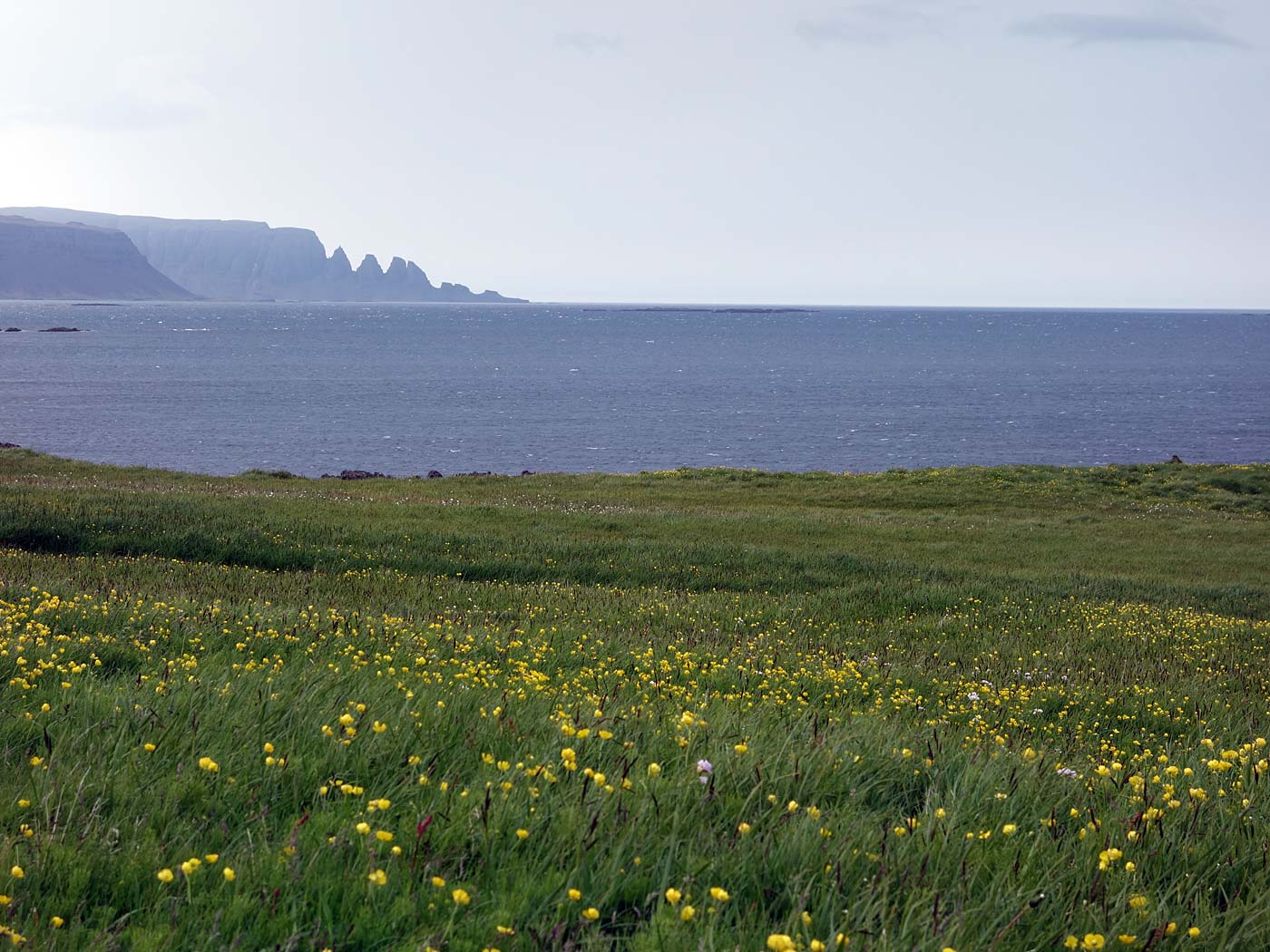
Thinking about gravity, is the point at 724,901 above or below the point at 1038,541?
above

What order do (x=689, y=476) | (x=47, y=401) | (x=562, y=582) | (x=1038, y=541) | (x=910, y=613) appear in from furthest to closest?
(x=47, y=401) → (x=689, y=476) → (x=1038, y=541) → (x=562, y=582) → (x=910, y=613)

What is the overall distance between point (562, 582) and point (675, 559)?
11.9 feet

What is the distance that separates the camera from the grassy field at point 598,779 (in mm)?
3238

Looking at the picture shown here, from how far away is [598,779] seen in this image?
382 centimetres

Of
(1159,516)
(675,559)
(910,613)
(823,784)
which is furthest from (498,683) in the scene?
(1159,516)

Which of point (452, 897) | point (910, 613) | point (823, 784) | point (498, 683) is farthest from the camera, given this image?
point (910, 613)

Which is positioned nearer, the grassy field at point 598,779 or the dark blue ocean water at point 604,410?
the grassy field at point 598,779

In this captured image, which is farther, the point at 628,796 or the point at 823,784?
the point at 823,784

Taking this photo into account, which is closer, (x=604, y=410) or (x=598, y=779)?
(x=598, y=779)

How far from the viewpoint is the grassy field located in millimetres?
3238

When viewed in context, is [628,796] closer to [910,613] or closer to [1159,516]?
[910,613]

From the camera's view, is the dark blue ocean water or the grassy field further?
the dark blue ocean water

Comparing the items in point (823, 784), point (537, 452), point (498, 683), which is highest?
point (823, 784)

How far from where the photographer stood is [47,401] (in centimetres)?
9038
